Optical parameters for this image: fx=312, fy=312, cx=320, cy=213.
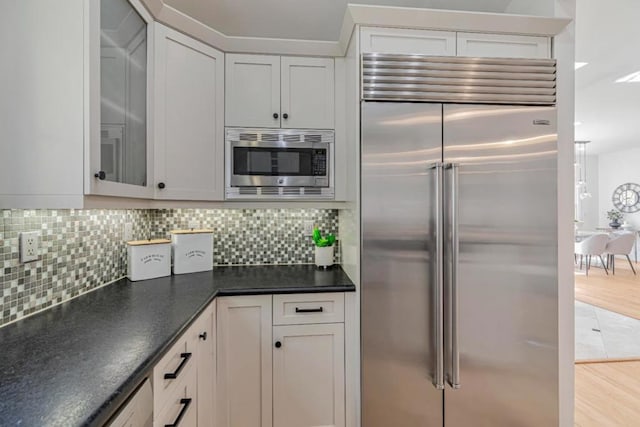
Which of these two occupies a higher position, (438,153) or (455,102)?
(455,102)

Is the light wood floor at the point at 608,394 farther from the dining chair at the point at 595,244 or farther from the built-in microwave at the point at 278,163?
the dining chair at the point at 595,244

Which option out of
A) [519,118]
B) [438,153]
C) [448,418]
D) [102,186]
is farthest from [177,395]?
[519,118]

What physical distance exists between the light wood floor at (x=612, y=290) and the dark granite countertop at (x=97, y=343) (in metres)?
4.58

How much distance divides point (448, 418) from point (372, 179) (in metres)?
1.31

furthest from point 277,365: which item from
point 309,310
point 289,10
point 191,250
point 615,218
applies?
point 615,218

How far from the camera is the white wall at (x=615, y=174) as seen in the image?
760 centimetres

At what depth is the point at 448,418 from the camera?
1.64 metres

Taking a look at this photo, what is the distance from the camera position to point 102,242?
64.6 inches

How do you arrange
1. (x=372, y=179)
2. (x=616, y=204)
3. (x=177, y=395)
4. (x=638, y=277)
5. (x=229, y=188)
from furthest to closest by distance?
(x=616, y=204), (x=638, y=277), (x=229, y=188), (x=372, y=179), (x=177, y=395)

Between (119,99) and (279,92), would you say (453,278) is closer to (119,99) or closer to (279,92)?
(279,92)

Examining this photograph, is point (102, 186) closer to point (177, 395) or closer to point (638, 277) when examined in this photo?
point (177, 395)

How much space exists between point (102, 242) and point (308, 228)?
1.25 metres

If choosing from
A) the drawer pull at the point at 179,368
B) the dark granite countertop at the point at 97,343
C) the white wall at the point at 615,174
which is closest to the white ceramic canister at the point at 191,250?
the dark granite countertop at the point at 97,343

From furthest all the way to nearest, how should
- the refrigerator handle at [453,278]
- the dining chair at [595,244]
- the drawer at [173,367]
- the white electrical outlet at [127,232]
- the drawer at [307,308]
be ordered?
the dining chair at [595,244] → the white electrical outlet at [127,232] → the drawer at [307,308] → the refrigerator handle at [453,278] → the drawer at [173,367]
